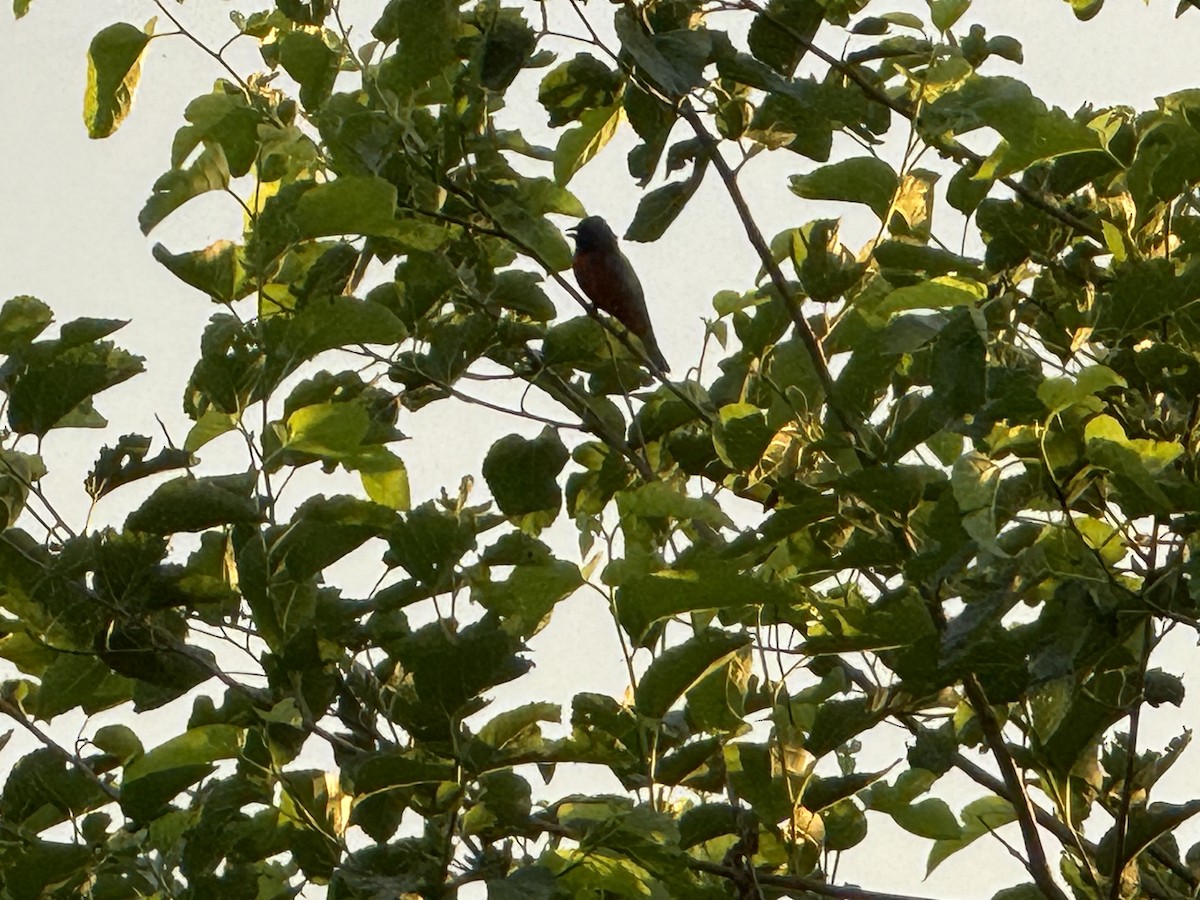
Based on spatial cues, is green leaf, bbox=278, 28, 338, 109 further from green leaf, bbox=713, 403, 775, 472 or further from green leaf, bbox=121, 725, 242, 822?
green leaf, bbox=121, 725, 242, 822

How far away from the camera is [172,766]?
221cm

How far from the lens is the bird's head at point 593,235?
17.0 ft

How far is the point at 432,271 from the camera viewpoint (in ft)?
8.06

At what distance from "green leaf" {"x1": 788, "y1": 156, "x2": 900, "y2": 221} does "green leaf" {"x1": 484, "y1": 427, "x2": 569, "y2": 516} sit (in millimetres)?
597

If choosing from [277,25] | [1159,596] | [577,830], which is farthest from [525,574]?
[277,25]

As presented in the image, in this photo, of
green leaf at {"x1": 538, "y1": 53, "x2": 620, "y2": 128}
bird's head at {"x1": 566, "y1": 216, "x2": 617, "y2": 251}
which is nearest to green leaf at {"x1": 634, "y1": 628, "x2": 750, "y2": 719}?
green leaf at {"x1": 538, "y1": 53, "x2": 620, "y2": 128}

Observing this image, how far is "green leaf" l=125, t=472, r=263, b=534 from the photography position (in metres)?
2.16

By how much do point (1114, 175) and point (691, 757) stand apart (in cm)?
115

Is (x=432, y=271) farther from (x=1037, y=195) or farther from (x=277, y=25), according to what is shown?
(x=1037, y=195)

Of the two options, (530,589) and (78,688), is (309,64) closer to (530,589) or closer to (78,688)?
(530,589)

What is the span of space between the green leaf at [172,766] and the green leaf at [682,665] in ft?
1.84

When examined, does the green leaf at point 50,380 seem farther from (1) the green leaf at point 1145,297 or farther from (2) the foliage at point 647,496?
(1) the green leaf at point 1145,297

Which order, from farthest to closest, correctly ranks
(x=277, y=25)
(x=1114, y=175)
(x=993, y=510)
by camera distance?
(x=277, y=25), (x=1114, y=175), (x=993, y=510)

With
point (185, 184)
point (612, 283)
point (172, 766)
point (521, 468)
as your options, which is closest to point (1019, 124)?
point (521, 468)
